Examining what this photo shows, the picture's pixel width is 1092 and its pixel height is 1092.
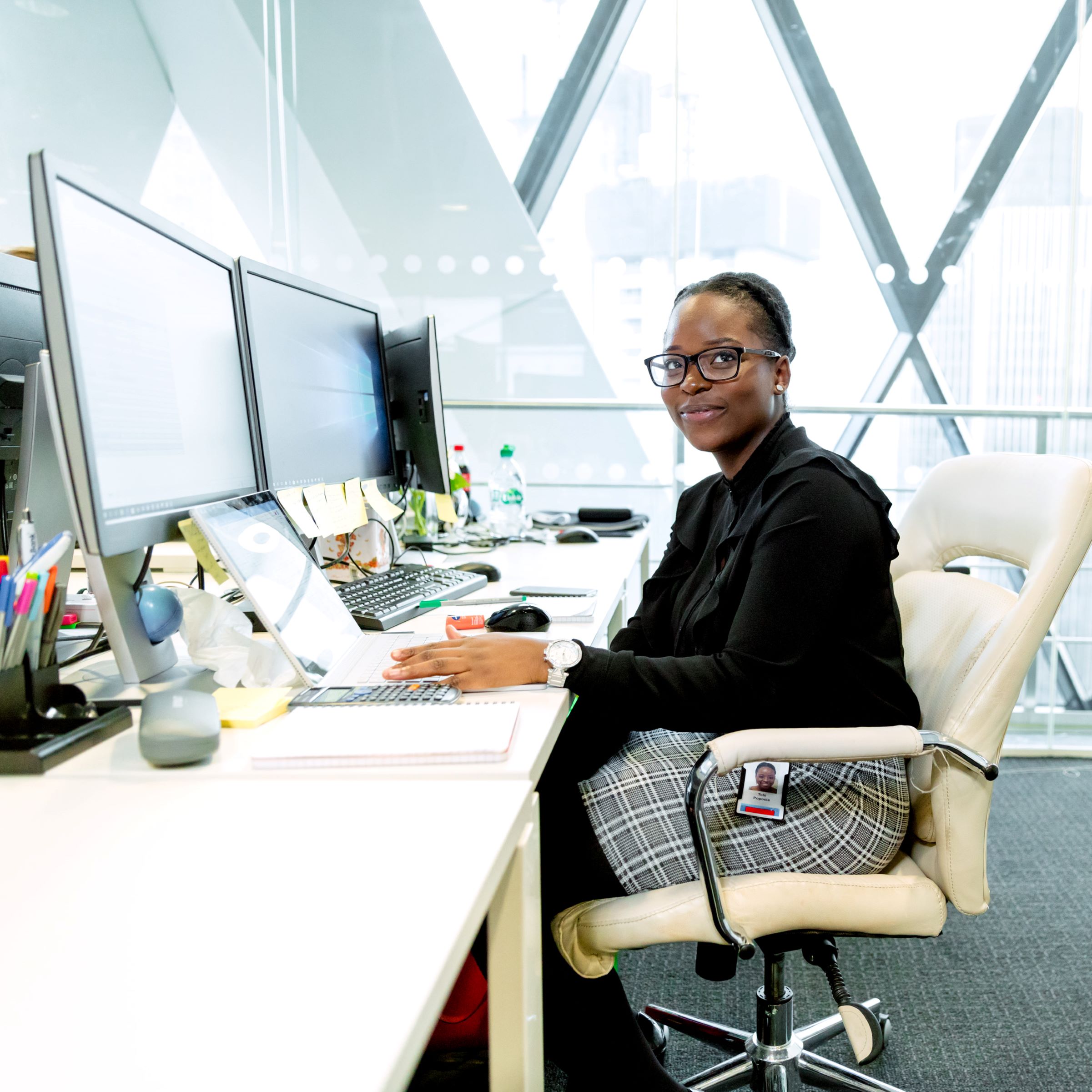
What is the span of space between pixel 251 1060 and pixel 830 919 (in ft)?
2.63

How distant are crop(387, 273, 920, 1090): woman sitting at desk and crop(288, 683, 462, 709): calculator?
2 centimetres

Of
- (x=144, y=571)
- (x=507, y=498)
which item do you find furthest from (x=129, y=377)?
(x=507, y=498)

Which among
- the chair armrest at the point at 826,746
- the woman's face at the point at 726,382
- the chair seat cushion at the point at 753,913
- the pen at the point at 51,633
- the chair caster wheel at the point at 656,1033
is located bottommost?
the chair caster wheel at the point at 656,1033

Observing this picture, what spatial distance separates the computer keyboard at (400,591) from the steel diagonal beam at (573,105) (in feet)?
6.69

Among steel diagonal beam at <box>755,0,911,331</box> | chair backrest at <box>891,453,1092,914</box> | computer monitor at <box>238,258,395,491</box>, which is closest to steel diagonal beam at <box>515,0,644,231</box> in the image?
steel diagonal beam at <box>755,0,911,331</box>

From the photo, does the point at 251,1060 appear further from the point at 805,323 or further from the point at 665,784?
the point at 805,323

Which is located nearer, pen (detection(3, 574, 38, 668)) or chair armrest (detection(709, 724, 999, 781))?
pen (detection(3, 574, 38, 668))

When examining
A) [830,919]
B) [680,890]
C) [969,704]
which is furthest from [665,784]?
[969,704]

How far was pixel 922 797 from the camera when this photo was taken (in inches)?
46.4

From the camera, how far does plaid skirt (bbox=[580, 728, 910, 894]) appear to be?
1098 millimetres

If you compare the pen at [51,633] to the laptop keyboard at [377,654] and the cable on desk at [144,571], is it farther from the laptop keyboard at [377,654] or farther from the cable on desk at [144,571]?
the laptop keyboard at [377,654]

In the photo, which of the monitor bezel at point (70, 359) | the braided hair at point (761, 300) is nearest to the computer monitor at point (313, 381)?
the monitor bezel at point (70, 359)

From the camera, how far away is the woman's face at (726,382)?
140cm

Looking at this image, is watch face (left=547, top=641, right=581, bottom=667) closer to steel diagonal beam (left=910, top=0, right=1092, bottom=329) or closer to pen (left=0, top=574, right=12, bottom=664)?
pen (left=0, top=574, right=12, bottom=664)
